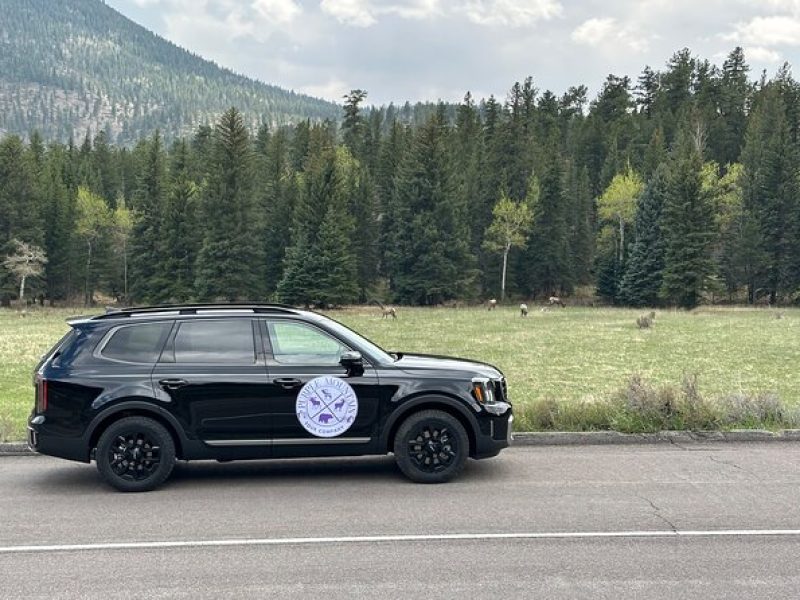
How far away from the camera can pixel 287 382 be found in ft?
27.0

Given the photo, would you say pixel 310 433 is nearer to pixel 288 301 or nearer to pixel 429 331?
pixel 429 331

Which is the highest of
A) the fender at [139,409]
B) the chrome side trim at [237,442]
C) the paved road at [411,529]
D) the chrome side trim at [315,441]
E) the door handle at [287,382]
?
the door handle at [287,382]

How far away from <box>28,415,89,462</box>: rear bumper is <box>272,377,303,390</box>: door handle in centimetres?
219

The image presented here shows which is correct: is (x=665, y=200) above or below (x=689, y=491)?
above

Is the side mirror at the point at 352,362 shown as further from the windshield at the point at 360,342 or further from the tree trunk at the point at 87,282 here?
the tree trunk at the point at 87,282

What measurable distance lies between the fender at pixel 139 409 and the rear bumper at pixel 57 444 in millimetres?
108

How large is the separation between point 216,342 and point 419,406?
242 centimetres

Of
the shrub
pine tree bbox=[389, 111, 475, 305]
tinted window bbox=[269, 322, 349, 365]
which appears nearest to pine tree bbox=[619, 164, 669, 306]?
pine tree bbox=[389, 111, 475, 305]

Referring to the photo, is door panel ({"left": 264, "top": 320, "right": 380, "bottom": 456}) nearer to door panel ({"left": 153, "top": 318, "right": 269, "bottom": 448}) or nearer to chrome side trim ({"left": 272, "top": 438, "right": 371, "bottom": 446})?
chrome side trim ({"left": 272, "top": 438, "right": 371, "bottom": 446})

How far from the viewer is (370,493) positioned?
7.98 metres

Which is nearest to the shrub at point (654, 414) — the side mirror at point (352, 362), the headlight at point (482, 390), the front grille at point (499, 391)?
the front grille at point (499, 391)

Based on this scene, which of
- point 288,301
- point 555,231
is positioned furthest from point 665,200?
point 288,301

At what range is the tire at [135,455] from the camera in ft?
26.5

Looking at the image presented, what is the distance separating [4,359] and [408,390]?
70.1 feet
